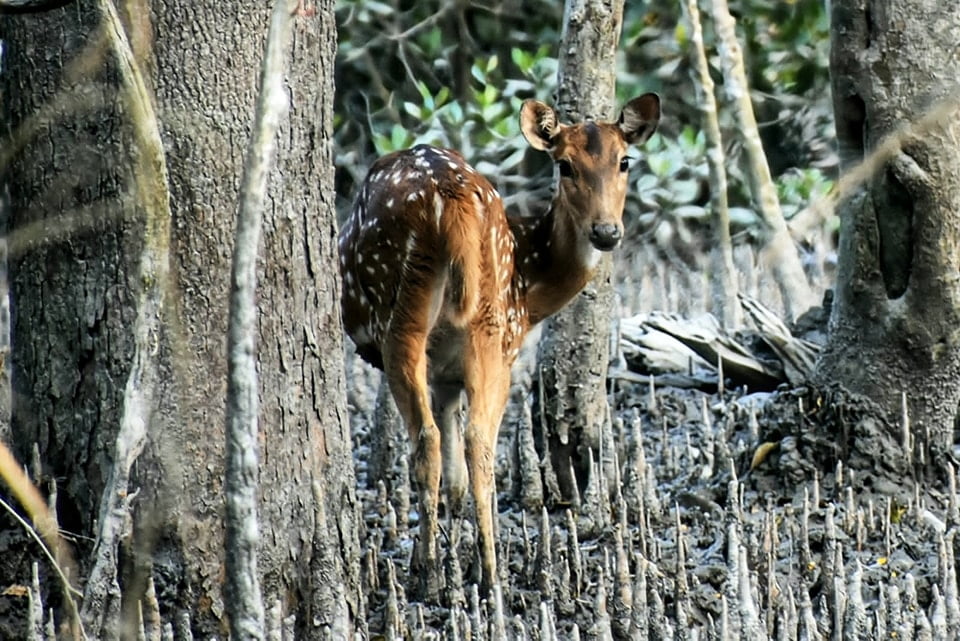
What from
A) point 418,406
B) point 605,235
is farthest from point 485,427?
point 605,235

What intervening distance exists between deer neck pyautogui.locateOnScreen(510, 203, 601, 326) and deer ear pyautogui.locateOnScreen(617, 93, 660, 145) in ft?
1.49

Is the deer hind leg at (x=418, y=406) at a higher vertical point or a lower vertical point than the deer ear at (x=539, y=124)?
lower

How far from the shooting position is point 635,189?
44.5 feet

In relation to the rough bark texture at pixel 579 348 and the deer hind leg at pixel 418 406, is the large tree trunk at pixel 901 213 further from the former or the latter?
the deer hind leg at pixel 418 406

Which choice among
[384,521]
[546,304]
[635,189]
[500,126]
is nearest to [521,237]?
[546,304]

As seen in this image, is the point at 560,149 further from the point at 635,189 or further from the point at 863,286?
the point at 635,189

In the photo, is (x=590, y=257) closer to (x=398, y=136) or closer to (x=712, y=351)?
(x=712, y=351)

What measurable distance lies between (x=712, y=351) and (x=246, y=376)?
590cm

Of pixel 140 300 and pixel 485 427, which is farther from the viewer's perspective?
pixel 485 427

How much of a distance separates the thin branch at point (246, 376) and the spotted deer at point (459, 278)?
263 centimetres

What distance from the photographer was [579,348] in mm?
6949

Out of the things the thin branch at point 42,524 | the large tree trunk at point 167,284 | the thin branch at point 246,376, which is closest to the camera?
the thin branch at point 42,524

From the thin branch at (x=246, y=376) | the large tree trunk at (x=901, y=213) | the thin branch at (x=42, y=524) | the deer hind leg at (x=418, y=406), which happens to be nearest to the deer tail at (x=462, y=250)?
the deer hind leg at (x=418, y=406)

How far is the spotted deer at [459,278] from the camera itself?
5.95m
